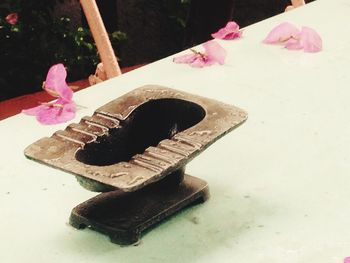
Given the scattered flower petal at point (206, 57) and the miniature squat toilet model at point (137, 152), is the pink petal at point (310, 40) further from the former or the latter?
the miniature squat toilet model at point (137, 152)

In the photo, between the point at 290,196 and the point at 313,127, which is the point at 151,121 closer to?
the point at 290,196

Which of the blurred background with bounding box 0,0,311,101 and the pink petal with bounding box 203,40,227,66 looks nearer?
the pink petal with bounding box 203,40,227,66

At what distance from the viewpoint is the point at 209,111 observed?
3.14 feet

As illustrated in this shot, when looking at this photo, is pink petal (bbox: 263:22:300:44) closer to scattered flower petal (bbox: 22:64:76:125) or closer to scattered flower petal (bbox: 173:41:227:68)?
scattered flower petal (bbox: 173:41:227:68)

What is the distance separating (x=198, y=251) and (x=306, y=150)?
359 mm

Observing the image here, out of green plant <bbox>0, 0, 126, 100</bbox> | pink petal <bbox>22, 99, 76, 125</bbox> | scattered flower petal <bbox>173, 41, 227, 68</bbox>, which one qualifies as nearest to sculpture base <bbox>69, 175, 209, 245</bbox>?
pink petal <bbox>22, 99, 76, 125</bbox>

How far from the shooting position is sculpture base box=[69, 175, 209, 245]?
89 cm

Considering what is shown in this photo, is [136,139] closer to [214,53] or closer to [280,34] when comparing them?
[214,53]

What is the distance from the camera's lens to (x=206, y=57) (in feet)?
5.09

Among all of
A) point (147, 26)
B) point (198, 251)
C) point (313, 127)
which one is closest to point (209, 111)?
point (198, 251)

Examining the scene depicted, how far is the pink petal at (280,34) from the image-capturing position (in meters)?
1.68

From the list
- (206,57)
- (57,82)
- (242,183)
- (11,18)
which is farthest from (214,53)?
(11,18)

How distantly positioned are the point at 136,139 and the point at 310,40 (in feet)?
2.64

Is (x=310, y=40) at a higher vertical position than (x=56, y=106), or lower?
lower
